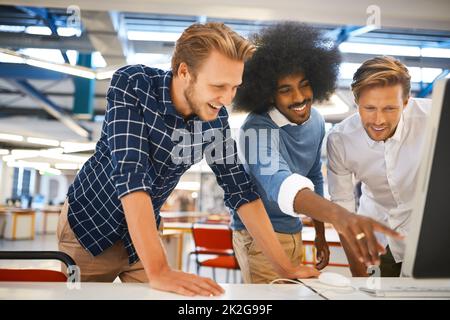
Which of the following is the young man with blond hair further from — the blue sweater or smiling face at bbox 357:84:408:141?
smiling face at bbox 357:84:408:141

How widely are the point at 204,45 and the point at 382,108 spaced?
1.81 feet

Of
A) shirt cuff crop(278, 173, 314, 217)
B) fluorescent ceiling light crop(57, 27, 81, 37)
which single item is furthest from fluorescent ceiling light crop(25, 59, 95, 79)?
shirt cuff crop(278, 173, 314, 217)

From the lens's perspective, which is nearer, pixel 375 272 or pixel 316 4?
pixel 375 272

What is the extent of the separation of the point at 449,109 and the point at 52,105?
5956 millimetres

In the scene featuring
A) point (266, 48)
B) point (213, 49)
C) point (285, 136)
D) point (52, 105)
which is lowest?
point (285, 136)

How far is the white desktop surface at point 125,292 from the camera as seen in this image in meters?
0.76

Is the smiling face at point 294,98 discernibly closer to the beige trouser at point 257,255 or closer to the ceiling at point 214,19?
the ceiling at point 214,19

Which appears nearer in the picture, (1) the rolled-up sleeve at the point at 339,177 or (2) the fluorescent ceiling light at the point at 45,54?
(1) the rolled-up sleeve at the point at 339,177

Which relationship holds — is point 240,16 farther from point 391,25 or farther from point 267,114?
point 391,25

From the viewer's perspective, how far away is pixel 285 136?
1.37m

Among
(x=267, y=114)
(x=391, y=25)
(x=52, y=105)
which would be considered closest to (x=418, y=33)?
(x=391, y=25)

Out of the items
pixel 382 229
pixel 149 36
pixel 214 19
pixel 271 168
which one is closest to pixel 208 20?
pixel 214 19

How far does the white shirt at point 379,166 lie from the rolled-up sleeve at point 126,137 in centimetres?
65

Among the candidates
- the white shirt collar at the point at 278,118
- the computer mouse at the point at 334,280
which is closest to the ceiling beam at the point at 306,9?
the white shirt collar at the point at 278,118
